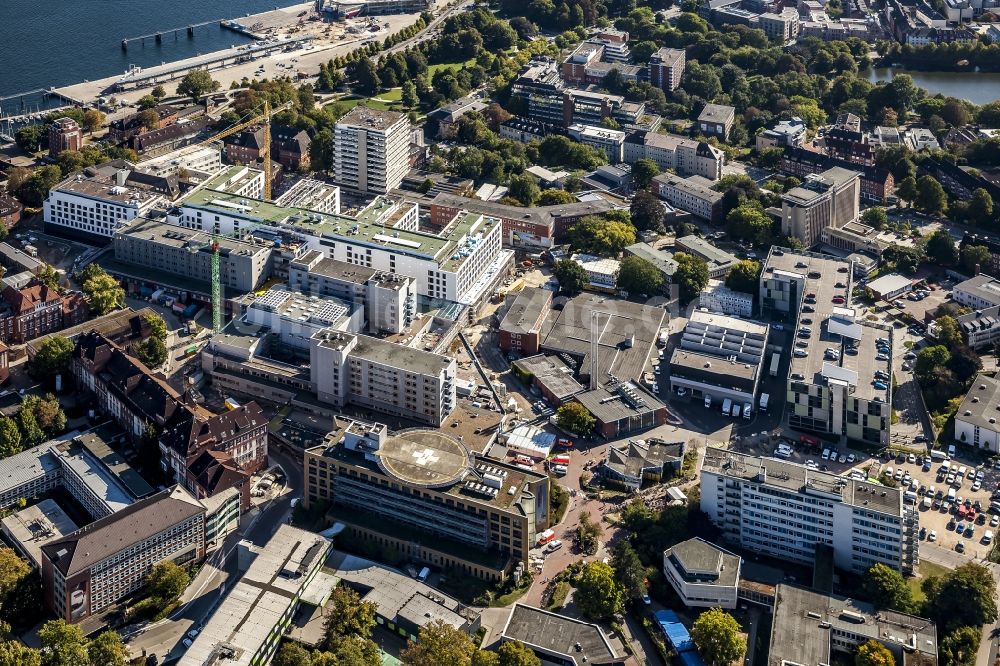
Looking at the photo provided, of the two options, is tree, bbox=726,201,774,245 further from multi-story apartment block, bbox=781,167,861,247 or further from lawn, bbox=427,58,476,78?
lawn, bbox=427,58,476,78

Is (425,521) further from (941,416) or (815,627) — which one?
(941,416)

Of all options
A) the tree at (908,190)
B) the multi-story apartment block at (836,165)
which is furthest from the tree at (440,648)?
the multi-story apartment block at (836,165)

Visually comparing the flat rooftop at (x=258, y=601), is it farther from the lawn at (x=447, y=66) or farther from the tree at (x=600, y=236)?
the lawn at (x=447, y=66)

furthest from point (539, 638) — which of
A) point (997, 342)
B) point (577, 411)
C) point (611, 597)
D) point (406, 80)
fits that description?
point (406, 80)

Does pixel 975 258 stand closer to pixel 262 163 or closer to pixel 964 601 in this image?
pixel 964 601

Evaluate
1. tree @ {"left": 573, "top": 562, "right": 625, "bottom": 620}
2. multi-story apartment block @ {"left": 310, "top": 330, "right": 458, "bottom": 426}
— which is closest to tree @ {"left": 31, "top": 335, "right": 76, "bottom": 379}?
multi-story apartment block @ {"left": 310, "top": 330, "right": 458, "bottom": 426}

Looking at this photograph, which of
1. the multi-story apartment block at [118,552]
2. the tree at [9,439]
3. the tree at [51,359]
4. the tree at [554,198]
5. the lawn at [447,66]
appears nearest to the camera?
the multi-story apartment block at [118,552]

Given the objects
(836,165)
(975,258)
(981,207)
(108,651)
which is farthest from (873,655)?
(836,165)
